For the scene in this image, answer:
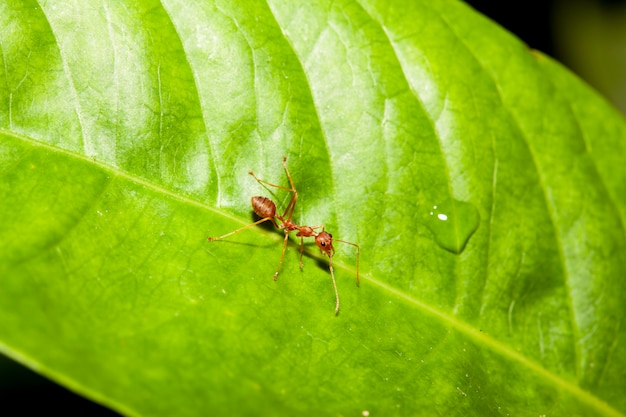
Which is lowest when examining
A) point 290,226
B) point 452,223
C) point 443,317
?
point 443,317

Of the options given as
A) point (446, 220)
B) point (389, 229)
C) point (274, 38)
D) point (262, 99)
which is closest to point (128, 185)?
point (262, 99)

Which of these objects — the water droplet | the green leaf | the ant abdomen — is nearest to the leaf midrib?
the green leaf

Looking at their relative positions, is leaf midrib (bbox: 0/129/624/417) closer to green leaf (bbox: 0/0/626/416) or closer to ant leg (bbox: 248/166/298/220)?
green leaf (bbox: 0/0/626/416)

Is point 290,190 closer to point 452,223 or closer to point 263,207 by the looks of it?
point 263,207

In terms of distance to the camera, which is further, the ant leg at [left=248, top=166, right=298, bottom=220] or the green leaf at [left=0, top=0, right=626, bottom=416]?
the ant leg at [left=248, top=166, right=298, bottom=220]

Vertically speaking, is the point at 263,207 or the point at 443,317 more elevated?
the point at 263,207

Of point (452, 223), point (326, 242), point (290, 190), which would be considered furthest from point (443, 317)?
point (290, 190)
